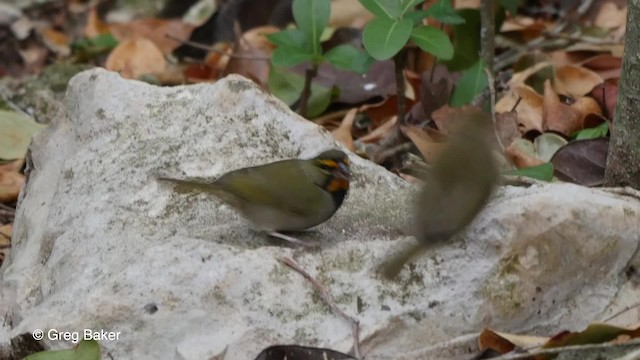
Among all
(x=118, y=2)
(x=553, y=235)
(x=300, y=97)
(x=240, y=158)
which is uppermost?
(x=553, y=235)

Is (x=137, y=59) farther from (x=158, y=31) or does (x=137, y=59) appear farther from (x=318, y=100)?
(x=318, y=100)

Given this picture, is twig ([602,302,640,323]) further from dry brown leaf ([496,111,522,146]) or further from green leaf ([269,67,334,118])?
green leaf ([269,67,334,118])

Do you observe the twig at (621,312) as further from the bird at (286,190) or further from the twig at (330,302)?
the bird at (286,190)

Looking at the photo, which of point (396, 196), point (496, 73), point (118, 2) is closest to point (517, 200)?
point (396, 196)

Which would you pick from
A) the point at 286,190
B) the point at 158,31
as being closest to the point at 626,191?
the point at 286,190

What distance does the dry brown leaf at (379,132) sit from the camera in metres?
5.33

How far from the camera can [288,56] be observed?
193 inches

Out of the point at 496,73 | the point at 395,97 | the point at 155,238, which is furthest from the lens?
→ the point at 496,73

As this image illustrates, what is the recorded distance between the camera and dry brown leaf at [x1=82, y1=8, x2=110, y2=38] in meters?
8.33

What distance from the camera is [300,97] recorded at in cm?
563

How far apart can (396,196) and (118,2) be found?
619 centimetres

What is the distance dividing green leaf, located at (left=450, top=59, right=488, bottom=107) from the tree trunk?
133 cm

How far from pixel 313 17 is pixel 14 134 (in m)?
1.61

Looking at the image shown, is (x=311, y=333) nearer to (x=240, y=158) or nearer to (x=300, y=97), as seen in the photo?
(x=240, y=158)
